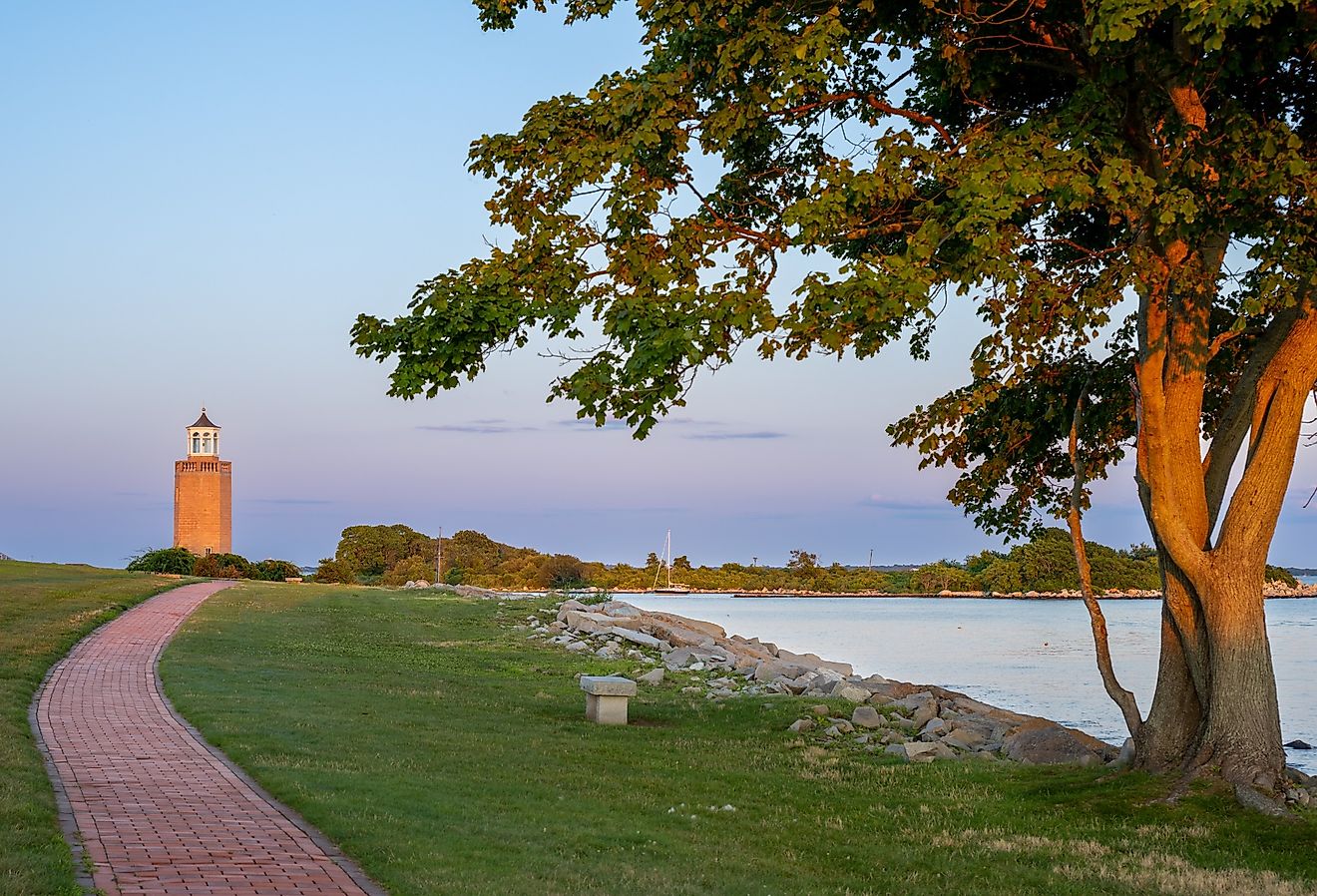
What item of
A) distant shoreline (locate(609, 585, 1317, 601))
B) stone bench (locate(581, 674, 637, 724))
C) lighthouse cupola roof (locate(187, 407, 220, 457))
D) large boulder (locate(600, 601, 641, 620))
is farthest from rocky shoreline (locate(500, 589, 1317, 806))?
lighthouse cupola roof (locate(187, 407, 220, 457))

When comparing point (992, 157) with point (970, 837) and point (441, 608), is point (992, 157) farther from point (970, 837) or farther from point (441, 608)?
point (441, 608)

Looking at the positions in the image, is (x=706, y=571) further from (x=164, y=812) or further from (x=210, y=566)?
(x=164, y=812)

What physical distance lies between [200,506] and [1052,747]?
83850 mm

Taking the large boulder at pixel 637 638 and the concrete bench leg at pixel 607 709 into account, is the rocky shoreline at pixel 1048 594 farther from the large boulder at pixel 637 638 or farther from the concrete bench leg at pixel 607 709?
the concrete bench leg at pixel 607 709

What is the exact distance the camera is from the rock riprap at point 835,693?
13.8 metres

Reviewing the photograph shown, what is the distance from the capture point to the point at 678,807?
10.1m

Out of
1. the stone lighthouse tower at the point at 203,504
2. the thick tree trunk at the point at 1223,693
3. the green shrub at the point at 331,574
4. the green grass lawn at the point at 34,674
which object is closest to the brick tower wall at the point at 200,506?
the stone lighthouse tower at the point at 203,504

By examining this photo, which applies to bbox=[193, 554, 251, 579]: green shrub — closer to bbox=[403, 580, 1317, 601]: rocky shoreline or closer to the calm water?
the calm water

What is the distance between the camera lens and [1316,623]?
59.3 metres

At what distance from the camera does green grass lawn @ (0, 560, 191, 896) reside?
680cm

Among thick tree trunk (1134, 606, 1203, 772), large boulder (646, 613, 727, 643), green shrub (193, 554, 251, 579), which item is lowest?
large boulder (646, 613, 727, 643)

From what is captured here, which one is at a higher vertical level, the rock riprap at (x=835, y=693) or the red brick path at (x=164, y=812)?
the red brick path at (x=164, y=812)

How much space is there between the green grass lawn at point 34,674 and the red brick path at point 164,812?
0.22 meters

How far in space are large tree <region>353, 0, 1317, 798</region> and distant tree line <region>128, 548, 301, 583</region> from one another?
45865 mm
